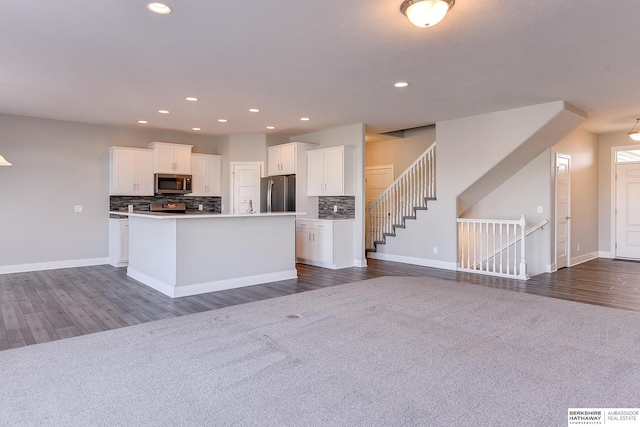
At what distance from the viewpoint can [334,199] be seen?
7.97 meters

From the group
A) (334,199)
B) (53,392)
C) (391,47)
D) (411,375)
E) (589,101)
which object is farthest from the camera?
(334,199)

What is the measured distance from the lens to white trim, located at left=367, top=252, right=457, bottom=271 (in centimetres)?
700

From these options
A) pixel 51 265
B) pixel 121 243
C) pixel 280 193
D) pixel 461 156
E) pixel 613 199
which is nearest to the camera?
pixel 461 156

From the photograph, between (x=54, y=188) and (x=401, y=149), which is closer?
(x=54, y=188)

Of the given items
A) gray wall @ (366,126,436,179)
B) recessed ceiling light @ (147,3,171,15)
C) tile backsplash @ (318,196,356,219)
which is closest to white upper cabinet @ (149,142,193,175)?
tile backsplash @ (318,196,356,219)

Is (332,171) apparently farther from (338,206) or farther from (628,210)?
(628,210)

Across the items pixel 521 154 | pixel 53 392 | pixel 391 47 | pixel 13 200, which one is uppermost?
pixel 391 47

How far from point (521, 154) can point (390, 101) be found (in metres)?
2.55

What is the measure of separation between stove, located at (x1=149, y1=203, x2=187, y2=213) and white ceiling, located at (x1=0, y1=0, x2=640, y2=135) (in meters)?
2.09

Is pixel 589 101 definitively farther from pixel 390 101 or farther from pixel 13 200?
pixel 13 200

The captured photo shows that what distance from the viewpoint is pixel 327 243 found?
7117 mm

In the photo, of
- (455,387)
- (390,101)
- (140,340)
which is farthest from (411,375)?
(390,101)

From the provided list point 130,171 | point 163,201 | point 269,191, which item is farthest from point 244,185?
point 130,171

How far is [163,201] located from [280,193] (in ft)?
8.24
